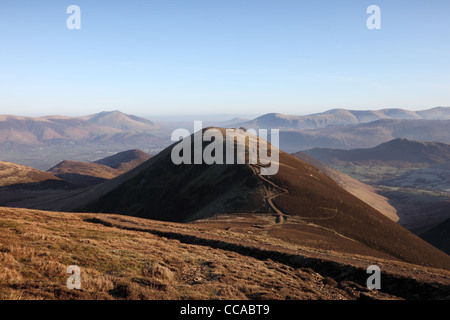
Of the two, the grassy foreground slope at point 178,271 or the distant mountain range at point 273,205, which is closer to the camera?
the grassy foreground slope at point 178,271

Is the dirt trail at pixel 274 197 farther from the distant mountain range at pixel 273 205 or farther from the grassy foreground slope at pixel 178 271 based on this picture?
the grassy foreground slope at pixel 178 271

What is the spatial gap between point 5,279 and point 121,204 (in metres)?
76.5

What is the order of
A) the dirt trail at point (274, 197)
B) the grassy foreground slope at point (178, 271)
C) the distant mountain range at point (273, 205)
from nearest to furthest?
1. the grassy foreground slope at point (178, 271)
2. the distant mountain range at point (273, 205)
3. the dirt trail at point (274, 197)

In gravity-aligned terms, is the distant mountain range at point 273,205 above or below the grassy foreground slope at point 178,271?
below

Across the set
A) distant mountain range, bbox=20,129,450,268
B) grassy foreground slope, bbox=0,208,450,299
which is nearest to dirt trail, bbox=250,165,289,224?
distant mountain range, bbox=20,129,450,268

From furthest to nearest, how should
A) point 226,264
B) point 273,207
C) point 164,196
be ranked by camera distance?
point 164,196 → point 273,207 → point 226,264

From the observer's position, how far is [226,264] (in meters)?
23.4

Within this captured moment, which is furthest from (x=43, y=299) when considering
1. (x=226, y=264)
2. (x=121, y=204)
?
(x=121, y=204)

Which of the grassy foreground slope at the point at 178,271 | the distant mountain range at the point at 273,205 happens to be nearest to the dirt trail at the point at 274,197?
the distant mountain range at the point at 273,205

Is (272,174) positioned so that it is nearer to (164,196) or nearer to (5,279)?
(164,196)

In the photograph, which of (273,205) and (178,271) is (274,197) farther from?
(178,271)

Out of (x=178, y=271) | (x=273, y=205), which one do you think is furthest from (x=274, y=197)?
(x=178, y=271)

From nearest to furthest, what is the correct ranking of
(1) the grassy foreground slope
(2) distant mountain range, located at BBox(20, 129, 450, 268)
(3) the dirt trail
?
(1) the grassy foreground slope → (2) distant mountain range, located at BBox(20, 129, 450, 268) → (3) the dirt trail

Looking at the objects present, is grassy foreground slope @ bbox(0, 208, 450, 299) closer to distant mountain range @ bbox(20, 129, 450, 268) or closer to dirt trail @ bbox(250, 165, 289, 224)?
distant mountain range @ bbox(20, 129, 450, 268)
